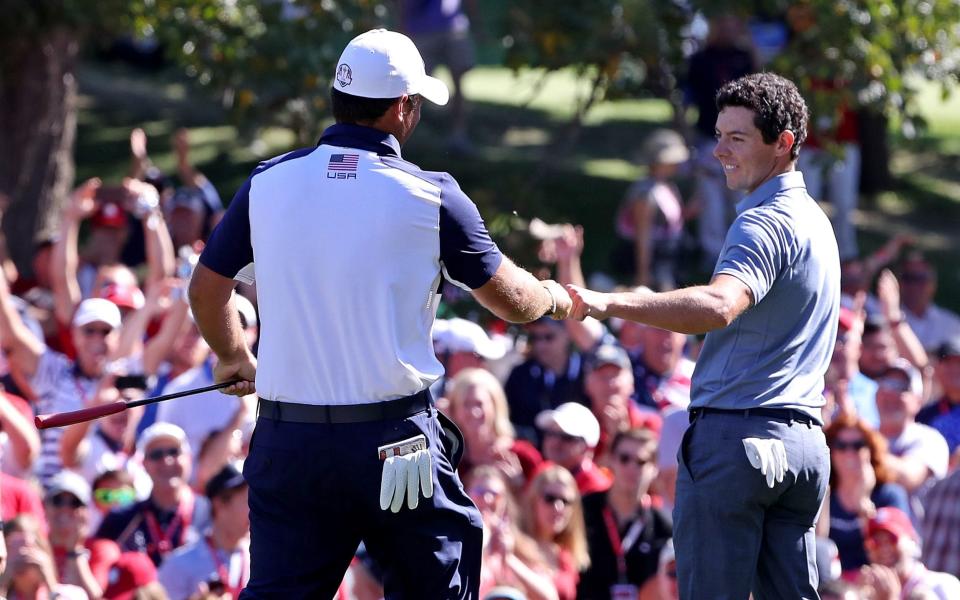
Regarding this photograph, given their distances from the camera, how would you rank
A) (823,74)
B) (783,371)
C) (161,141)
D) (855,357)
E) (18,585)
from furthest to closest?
(161,141), (823,74), (855,357), (18,585), (783,371)

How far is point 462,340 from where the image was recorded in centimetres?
830

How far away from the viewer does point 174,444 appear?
274 inches

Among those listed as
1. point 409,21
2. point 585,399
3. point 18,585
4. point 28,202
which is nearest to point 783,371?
point 18,585

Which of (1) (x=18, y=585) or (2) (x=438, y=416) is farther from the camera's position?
(1) (x=18, y=585)

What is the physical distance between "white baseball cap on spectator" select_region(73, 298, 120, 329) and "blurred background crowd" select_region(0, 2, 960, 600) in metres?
0.01

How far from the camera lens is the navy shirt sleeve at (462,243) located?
3.95 m

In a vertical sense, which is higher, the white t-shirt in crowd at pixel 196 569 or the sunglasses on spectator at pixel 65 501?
the sunglasses on spectator at pixel 65 501

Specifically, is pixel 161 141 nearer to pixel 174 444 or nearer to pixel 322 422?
pixel 174 444

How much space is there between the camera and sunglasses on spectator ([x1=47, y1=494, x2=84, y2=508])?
6582 mm

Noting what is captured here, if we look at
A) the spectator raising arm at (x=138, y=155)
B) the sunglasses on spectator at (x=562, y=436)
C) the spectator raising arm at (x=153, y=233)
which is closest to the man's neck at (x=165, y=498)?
the sunglasses on spectator at (x=562, y=436)

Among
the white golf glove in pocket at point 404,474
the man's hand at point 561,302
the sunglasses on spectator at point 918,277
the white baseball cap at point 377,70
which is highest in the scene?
the white baseball cap at point 377,70

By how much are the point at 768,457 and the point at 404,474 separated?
100 cm

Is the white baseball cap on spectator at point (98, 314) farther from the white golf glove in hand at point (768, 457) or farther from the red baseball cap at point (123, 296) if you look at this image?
the white golf glove in hand at point (768, 457)

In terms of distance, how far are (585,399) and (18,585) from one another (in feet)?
11.3
